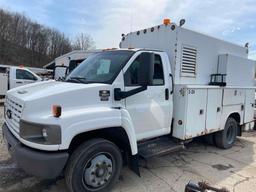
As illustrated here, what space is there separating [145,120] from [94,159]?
1189 mm

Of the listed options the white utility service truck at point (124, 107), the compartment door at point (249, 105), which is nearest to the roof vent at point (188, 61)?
the white utility service truck at point (124, 107)

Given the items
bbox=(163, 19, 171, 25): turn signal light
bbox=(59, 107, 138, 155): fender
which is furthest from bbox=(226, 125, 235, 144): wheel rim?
bbox=(59, 107, 138, 155): fender

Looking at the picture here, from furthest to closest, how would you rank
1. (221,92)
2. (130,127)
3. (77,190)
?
(221,92)
(130,127)
(77,190)

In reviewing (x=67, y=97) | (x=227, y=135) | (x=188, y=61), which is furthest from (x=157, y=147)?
(x=227, y=135)

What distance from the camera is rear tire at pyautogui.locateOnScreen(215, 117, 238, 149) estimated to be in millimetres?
5933

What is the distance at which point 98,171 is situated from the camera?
335 centimetres

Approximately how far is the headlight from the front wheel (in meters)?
0.45

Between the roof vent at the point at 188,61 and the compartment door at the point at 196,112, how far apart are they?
428 millimetres

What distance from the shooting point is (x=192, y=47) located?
4906 mm

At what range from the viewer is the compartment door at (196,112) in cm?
460

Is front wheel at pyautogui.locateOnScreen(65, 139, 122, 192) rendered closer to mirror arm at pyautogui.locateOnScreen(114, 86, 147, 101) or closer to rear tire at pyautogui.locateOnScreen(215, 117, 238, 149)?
mirror arm at pyautogui.locateOnScreen(114, 86, 147, 101)

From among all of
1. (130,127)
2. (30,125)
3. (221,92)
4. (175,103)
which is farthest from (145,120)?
(221,92)

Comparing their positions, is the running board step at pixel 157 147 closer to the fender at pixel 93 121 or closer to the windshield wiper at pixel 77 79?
the fender at pixel 93 121

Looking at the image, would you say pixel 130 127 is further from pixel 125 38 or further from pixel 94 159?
pixel 125 38
